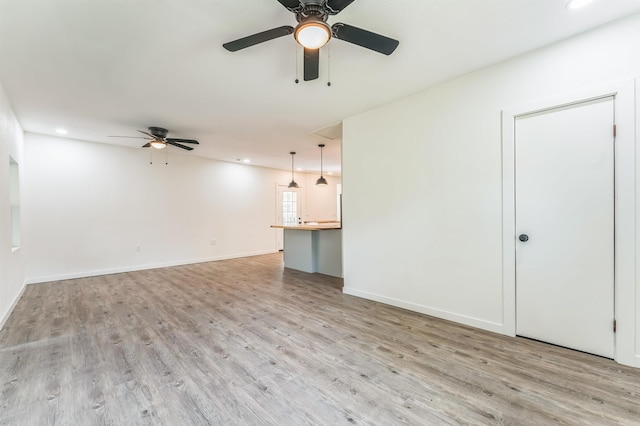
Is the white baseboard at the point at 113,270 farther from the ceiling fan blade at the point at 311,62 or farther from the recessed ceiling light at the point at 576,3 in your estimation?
the recessed ceiling light at the point at 576,3

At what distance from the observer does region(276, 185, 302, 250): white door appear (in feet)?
27.8

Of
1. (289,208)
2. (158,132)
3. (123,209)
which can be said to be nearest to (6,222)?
(158,132)

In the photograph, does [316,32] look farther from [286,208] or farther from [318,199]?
[318,199]

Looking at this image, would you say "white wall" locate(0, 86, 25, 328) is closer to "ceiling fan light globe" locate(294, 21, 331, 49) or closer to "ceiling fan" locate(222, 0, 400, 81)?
"ceiling fan" locate(222, 0, 400, 81)

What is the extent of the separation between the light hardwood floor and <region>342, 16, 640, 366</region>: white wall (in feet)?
1.23

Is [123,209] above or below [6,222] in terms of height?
above

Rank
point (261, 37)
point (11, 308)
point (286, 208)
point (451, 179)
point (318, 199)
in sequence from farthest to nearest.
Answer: point (318, 199) < point (286, 208) < point (11, 308) < point (451, 179) < point (261, 37)

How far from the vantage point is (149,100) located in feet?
11.1

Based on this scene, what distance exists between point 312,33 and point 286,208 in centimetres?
715

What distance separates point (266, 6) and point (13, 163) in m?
4.73

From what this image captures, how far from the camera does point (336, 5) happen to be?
163 centimetres

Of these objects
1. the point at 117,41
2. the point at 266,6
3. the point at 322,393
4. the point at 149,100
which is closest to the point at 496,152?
the point at 266,6

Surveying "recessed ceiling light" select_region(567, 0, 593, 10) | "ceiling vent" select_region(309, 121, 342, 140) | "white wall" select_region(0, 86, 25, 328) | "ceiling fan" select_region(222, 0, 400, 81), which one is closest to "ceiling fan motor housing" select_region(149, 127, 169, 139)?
"white wall" select_region(0, 86, 25, 328)

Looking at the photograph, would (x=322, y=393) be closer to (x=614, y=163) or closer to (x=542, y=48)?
(x=614, y=163)
